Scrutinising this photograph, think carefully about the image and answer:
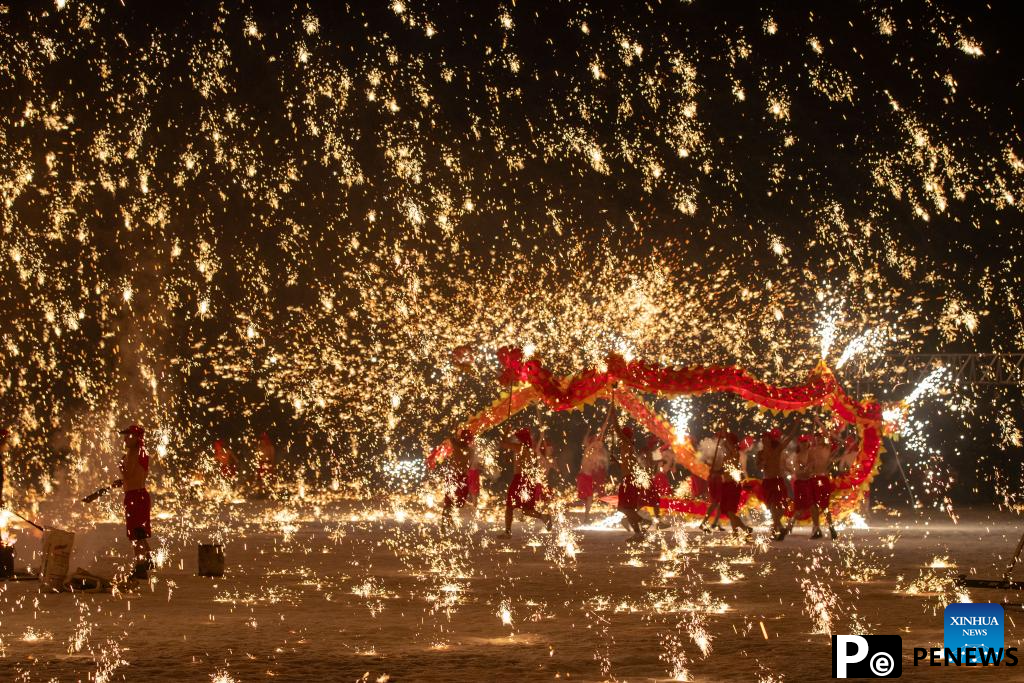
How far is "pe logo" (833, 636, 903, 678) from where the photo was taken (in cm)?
764

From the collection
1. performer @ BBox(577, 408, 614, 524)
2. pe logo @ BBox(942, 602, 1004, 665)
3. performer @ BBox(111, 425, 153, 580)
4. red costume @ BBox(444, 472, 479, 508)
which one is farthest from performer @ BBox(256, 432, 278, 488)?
pe logo @ BBox(942, 602, 1004, 665)

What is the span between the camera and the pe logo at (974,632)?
8234 mm

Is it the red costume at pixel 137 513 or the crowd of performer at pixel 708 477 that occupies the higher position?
the crowd of performer at pixel 708 477

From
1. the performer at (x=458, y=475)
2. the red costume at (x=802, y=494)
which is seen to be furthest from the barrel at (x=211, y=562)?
the performer at (x=458, y=475)

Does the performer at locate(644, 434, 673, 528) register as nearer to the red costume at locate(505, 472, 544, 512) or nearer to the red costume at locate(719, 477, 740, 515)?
the red costume at locate(719, 477, 740, 515)

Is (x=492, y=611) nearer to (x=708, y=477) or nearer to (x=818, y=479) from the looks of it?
(x=818, y=479)

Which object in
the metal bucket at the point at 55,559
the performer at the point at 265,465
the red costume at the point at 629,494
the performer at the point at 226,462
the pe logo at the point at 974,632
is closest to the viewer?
the pe logo at the point at 974,632

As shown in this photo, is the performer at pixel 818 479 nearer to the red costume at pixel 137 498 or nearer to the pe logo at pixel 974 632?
the red costume at pixel 137 498

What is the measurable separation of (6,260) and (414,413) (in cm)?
1434

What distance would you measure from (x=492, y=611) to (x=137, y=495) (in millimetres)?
5002

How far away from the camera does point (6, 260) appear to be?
41094 millimetres

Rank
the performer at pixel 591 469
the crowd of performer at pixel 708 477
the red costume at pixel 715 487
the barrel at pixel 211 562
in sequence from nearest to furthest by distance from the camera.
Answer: the barrel at pixel 211 562, the crowd of performer at pixel 708 477, the red costume at pixel 715 487, the performer at pixel 591 469

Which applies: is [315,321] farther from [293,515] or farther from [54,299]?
[293,515]

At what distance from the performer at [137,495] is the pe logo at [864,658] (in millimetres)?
7520
